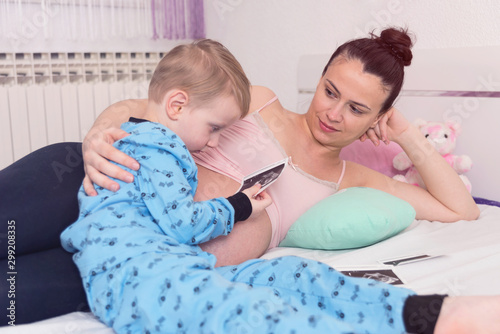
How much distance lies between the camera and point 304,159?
1680 mm

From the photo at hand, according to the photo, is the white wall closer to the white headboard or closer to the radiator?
the white headboard

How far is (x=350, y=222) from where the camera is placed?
1.38 metres

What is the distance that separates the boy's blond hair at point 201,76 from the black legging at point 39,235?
32cm

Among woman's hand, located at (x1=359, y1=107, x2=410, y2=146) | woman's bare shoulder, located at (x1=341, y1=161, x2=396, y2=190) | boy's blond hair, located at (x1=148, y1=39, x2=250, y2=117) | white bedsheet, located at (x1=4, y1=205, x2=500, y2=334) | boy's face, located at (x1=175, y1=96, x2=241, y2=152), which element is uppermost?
boy's blond hair, located at (x1=148, y1=39, x2=250, y2=117)

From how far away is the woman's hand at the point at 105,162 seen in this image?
106 centimetres

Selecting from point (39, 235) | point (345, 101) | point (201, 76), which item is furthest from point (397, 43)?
point (39, 235)

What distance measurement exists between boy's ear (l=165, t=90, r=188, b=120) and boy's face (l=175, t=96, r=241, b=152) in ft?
0.04

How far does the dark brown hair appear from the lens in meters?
1.56

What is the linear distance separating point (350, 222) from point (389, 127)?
20.3 inches

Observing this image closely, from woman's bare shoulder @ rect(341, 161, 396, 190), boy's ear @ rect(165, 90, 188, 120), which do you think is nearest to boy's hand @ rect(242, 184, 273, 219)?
boy's ear @ rect(165, 90, 188, 120)

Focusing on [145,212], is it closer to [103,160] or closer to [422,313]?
[103,160]

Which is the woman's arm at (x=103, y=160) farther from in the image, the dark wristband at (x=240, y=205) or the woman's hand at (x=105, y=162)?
the dark wristband at (x=240, y=205)

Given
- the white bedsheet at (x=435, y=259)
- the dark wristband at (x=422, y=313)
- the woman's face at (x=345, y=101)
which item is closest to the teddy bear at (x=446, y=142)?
the white bedsheet at (x=435, y=259)

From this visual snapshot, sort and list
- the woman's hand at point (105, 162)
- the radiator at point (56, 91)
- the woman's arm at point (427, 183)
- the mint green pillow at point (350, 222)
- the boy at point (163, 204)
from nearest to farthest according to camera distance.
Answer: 1. the boy at point (163, 204)
2. the woman's hand at point (105, 162)
3. the mint green pillow at point (350, 222)
4. the woman's arm at point (427, 183)
5. the radiator at point (56, 91)
